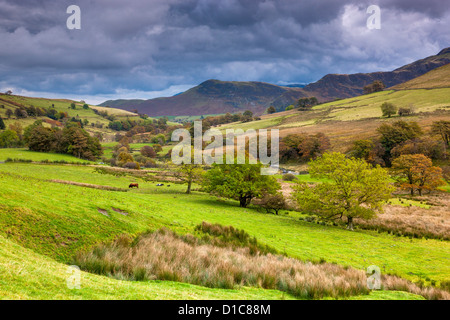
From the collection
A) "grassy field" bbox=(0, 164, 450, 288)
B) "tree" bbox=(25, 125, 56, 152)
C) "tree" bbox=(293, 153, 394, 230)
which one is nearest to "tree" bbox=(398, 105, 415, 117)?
"tree" bbox=(293, 153, 394, 230)

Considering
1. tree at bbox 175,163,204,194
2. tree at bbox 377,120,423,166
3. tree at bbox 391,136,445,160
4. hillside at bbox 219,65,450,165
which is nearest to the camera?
tree at bbox 175,163,204,194

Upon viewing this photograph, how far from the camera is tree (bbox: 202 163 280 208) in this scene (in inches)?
1447

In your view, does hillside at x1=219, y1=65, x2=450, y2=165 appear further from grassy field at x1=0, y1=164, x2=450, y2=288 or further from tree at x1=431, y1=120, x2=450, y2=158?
grassy field at x1=0, y1=164, x2=450, y2=288

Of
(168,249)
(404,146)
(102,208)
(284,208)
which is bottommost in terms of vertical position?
(284,208)

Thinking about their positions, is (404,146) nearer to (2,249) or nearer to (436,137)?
(436,137)

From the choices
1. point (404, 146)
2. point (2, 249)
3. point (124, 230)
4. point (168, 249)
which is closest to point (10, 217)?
point (2, 249)

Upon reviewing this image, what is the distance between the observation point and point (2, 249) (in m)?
7.30

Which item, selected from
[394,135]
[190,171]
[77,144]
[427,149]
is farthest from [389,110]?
[77,144]

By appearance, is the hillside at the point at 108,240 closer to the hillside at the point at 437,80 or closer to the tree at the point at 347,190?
the tree at the point at 347,190

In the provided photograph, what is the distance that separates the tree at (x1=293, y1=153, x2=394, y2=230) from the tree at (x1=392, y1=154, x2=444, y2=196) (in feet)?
113

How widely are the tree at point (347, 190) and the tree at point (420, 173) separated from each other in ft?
113

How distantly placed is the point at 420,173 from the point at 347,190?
40.7m

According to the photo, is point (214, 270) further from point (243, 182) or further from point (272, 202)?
point (272, 202)
